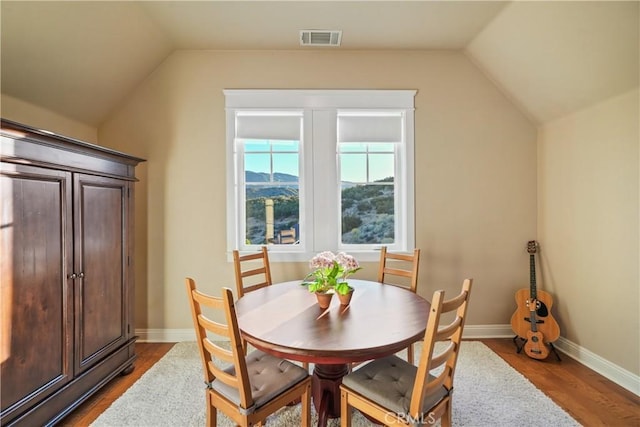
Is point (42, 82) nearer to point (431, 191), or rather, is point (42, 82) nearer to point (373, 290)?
point (373, 290)

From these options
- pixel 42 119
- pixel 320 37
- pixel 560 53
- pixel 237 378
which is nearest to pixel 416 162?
pixel 560 53

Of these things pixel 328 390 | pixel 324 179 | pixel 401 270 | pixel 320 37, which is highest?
pixel 320 37

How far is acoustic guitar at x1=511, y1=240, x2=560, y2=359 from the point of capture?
238cm

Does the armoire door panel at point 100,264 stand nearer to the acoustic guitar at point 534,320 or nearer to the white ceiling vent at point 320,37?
the white ceiling vent at point 320,37

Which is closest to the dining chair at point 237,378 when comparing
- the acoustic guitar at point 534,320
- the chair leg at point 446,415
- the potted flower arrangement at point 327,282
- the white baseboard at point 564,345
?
the potted flower arrangement at point 327,282

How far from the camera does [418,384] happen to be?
1142 mm

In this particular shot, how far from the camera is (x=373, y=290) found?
6.66 feet

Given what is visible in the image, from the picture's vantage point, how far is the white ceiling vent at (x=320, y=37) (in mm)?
2451

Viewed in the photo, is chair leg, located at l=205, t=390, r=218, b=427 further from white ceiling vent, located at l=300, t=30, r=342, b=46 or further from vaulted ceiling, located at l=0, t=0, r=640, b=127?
white ceiling vent, located at l=300, t=30, r=342, b=46

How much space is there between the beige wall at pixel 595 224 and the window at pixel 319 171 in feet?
4.22

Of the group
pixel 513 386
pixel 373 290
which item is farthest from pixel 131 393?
pixel 513 386

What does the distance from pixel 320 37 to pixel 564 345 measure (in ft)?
11.5

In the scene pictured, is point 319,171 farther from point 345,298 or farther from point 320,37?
point 345,298

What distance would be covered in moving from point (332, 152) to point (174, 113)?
1593 mm
